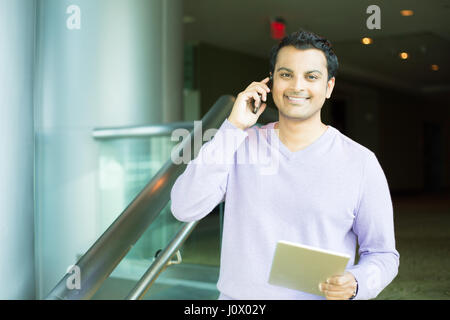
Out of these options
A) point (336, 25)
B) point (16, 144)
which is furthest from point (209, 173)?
point (336, 25)

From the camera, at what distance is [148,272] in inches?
92.9

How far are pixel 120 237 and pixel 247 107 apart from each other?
2.06 feet

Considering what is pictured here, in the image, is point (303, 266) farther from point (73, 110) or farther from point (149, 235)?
point (73, 110)

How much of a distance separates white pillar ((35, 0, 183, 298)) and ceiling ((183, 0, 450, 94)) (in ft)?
8.76

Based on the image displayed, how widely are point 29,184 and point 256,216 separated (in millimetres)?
1878

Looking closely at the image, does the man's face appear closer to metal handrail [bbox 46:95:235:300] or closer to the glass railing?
metal handrail [bbox 46:95:235:300]

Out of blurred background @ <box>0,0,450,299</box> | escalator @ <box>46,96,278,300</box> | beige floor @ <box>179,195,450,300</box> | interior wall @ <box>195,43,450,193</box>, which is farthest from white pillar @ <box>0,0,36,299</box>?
interior wall @ <box>195,43,450,193</box>

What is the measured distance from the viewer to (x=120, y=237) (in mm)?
1698

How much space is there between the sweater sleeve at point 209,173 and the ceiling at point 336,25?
12.9ft

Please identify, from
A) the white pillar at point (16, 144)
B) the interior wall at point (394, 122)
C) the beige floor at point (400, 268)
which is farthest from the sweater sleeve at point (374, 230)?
the interior wall at point (394, 122)

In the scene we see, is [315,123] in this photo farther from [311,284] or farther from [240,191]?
[311,284]

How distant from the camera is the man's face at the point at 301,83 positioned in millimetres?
1377

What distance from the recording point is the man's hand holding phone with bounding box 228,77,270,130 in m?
1.40

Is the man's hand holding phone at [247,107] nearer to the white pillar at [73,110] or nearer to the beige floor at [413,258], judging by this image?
the beige floor at [413,258]
